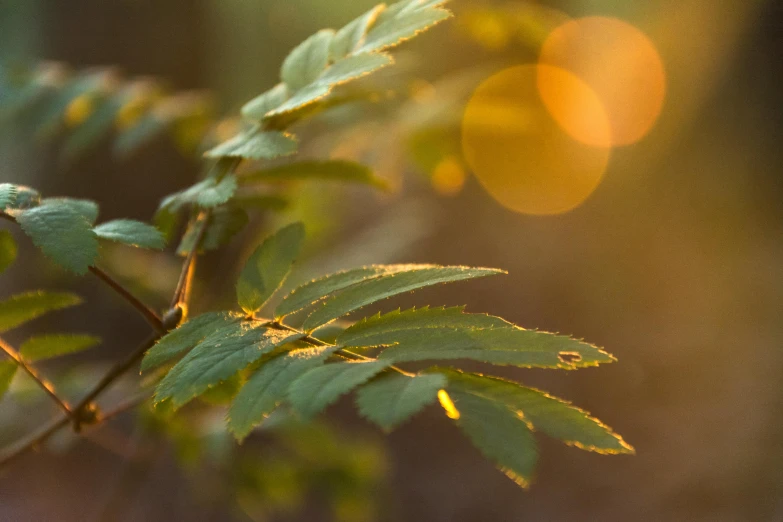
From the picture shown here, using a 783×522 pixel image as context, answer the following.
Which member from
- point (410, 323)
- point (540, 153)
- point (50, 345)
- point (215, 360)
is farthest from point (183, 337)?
point (540, 153)

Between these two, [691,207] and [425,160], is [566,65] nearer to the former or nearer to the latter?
[691,207]

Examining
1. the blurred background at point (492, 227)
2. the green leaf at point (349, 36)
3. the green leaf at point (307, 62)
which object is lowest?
the blurred background at point (492, 227)

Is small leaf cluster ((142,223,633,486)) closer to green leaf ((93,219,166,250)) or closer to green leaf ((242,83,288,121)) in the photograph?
green leaf ((93,219,166,250))

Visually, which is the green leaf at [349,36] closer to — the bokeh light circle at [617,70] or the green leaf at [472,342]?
the green leaf at [472,342]

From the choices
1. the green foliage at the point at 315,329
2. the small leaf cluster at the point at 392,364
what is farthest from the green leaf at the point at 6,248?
the small leaf cluster at the point at 392,364

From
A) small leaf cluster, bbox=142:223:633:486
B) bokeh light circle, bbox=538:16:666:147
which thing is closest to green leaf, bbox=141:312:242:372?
small leaf cluster, bbox=142:223:633:486

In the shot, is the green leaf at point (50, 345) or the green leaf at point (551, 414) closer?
the green leaf at point (551, 414)
